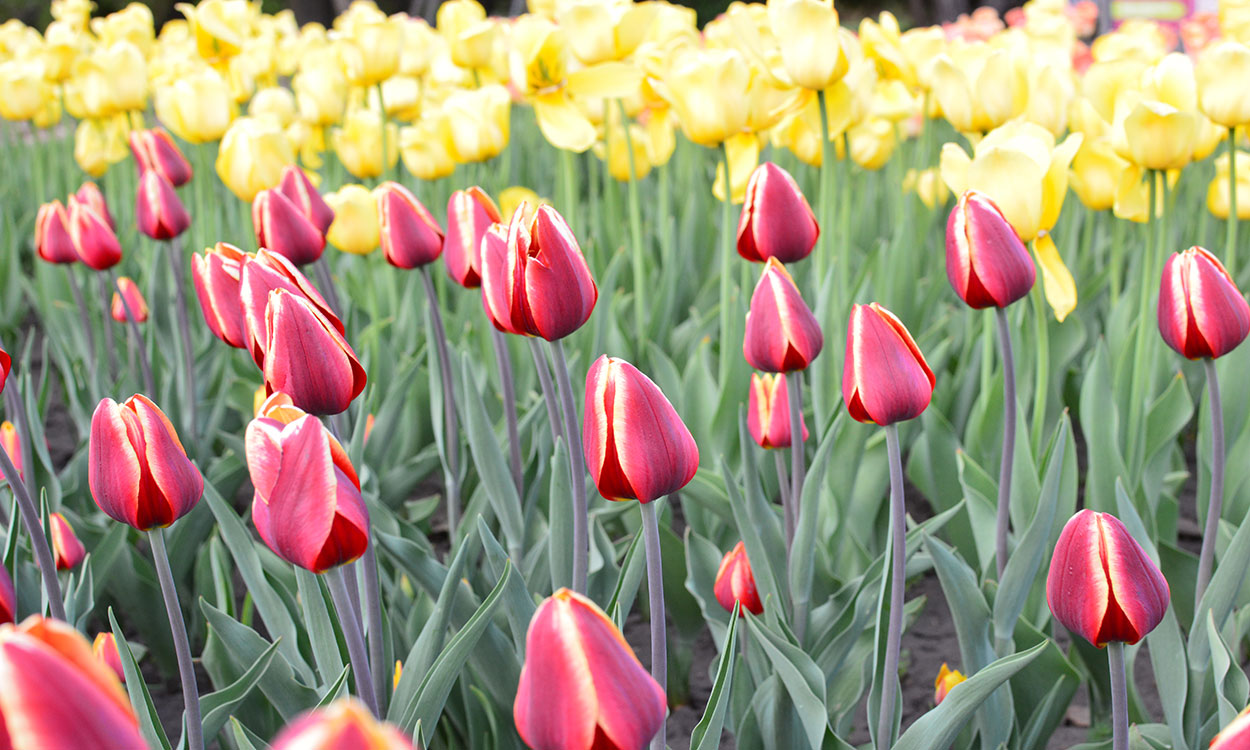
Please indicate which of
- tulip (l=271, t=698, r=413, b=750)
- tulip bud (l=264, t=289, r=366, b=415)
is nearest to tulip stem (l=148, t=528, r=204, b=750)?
tulip bud (l=264, t=289, r=366, b=415)

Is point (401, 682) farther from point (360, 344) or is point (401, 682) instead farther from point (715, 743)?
point (360, 344)

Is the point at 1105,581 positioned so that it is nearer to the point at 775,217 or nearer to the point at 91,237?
the point at 775,217

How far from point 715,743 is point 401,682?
32 cm

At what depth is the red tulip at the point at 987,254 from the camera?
108 cm

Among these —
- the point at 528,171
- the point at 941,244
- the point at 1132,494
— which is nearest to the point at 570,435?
the point at 1132,494

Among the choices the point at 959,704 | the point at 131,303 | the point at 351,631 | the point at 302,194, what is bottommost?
the point at 131,303

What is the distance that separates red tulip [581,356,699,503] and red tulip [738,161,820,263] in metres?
0.57

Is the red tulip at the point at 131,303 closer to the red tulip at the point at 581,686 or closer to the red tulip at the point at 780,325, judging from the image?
the red tulip at the point at 780,325

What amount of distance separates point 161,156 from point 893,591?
6.28 feet

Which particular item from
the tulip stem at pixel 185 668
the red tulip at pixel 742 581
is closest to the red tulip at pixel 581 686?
the tulip stem at pixel 185 668

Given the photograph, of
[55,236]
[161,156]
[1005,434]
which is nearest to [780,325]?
[1005,434]

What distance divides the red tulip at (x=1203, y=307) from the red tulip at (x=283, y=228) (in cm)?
104

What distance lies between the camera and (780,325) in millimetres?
1123

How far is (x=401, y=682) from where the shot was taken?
3.49 ft
